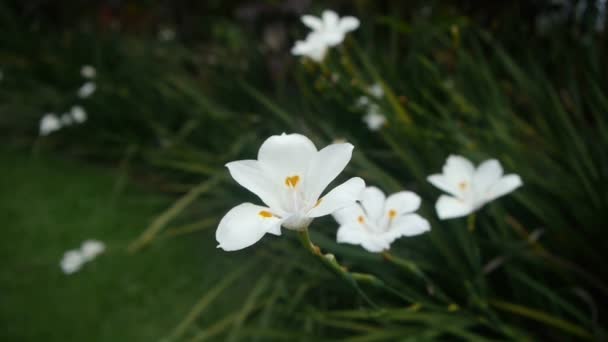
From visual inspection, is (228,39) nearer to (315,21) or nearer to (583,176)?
(315,21)

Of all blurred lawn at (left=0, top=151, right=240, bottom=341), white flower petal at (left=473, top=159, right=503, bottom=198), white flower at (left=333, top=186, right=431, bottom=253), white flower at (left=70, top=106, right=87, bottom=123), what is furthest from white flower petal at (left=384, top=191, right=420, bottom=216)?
white flower at (left=70, top=106, right=87, bottom=123)

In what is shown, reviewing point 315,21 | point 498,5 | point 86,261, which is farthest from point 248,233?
point 498,5

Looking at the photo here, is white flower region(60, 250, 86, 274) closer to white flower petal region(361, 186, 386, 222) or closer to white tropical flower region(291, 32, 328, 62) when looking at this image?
white tropical flower region(291, 32, 328, 62)

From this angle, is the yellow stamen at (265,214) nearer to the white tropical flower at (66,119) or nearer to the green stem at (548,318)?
the green stem at (548,318)

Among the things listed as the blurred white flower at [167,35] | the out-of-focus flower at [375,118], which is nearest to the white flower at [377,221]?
the out-of-focus flower at [375,118]

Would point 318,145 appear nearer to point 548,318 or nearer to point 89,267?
point 548,318
